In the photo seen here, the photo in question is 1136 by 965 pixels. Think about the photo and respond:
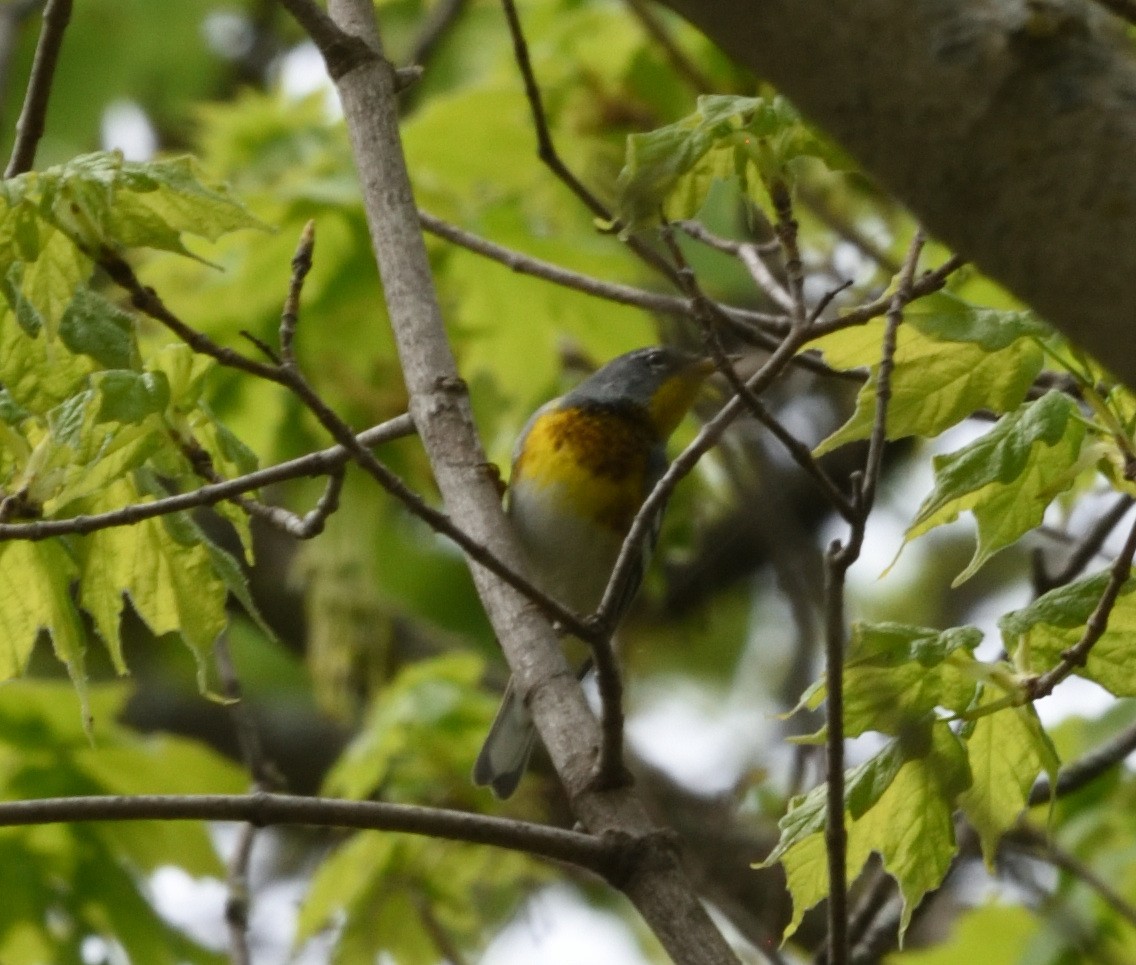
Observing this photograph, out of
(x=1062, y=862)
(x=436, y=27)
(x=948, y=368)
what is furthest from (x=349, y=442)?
(x=436, y=27)

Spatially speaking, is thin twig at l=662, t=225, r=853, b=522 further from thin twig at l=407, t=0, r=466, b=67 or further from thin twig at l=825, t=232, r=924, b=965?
thin twig at l=407, t=0, r=466, b=67

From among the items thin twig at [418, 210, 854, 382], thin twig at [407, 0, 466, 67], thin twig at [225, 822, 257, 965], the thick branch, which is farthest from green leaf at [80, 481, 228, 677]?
thin twig at [407, 0, 466, 67]

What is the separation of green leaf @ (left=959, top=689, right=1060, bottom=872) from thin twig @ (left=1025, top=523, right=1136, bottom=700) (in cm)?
8

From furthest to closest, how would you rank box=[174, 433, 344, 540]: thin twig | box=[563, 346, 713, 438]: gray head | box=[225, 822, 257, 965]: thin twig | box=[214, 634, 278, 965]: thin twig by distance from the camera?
box=[563, 346, 713, 438]: gray head → box=[225, 822, 257, 965]: thin twig → box=[214, 634, 278, 965]: thin twig → box=[174, 433, 344, 540]: thin twig

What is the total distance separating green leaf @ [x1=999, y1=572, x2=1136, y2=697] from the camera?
5.75ft

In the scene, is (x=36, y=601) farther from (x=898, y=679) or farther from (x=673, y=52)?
(x=673, y=52)

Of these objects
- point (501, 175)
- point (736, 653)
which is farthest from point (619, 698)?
point (736, 653)

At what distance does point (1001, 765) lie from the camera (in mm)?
1876

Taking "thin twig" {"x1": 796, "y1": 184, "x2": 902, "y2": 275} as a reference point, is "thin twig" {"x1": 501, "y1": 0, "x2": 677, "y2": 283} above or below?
below

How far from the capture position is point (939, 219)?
1.01 m

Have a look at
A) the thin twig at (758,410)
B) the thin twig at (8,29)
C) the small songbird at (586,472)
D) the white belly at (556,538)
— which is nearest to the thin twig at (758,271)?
the thin twig at (758,410)

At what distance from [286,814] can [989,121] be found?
3.71ft

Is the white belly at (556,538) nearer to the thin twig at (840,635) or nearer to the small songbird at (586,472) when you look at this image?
the small songbird at (586,472)

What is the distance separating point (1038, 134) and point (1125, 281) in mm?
103
